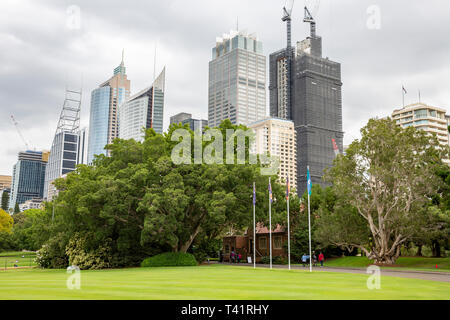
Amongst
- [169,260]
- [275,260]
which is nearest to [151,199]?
[169,260]

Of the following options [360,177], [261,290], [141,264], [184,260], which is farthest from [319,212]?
[261,290]

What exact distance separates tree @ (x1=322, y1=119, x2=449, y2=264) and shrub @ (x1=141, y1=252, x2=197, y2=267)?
15.3 metres

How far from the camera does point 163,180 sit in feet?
134

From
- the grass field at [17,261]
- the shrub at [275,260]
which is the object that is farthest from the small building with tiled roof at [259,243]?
the grass field at [17,261]

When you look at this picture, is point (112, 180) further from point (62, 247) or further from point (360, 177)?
point (360, 177)

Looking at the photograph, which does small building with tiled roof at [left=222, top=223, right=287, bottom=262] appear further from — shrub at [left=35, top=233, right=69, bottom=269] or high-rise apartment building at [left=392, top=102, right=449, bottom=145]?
high-rise apartment building at [left=392, top=102, right=449, bottom=145]

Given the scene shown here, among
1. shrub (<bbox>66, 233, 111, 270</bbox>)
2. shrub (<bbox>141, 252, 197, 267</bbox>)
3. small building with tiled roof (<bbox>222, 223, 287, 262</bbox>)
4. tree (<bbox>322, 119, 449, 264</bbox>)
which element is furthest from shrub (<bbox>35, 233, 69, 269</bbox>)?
tree (<bbox>322, 119, 449, 264</bbox>)

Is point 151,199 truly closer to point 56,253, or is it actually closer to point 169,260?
point 169,260

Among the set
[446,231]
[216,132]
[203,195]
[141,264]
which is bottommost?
[141,264]

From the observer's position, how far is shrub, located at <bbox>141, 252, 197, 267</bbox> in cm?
4128

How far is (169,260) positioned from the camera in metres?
41.5

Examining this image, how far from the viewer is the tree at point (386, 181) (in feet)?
140
